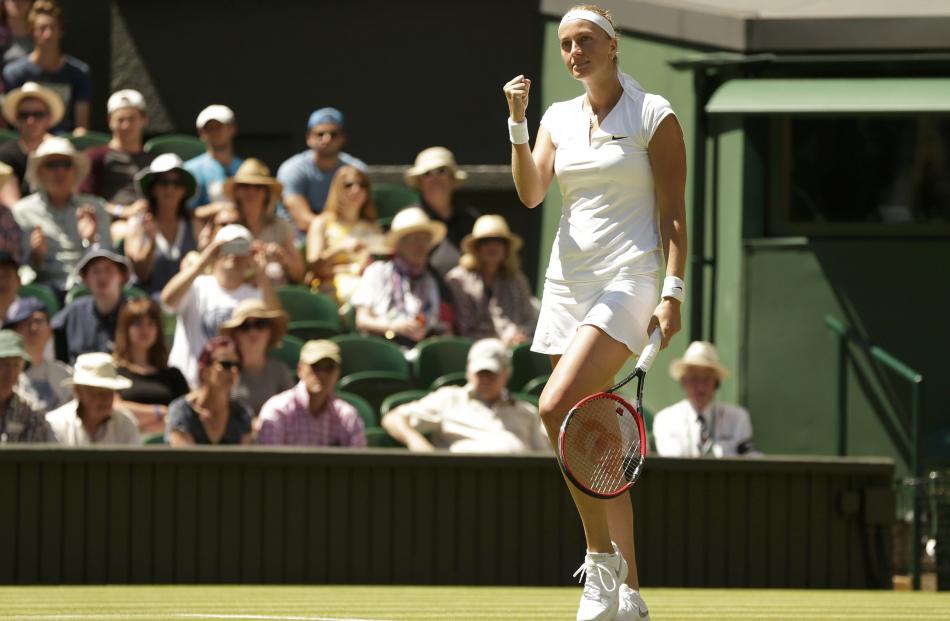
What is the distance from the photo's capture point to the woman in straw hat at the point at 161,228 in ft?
36.4

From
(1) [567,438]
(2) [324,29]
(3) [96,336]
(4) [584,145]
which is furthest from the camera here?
(2) [324,29]

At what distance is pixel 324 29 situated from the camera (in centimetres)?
1482

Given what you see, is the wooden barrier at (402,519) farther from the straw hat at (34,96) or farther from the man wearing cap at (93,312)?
the straw hat at (34,96)

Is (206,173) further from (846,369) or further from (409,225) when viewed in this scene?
(846,369)

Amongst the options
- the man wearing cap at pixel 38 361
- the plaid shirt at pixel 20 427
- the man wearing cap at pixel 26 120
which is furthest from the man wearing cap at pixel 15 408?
the man wearing cap at pixel 26 120

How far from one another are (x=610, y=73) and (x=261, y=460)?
373 centimetres

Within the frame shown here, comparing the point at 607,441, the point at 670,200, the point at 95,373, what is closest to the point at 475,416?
the point at 95,373

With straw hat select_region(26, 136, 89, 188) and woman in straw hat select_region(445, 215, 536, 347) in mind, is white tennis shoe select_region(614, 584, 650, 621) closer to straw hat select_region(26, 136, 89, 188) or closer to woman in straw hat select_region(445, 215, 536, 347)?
woman in straw hat select_region(445, 215, 536, 347)

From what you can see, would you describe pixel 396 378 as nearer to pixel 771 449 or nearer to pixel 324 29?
pixel 771 449

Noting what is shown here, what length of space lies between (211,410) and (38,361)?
1118 mm

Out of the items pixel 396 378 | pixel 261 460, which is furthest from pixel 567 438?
pixel 396 378

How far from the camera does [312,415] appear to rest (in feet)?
30.8

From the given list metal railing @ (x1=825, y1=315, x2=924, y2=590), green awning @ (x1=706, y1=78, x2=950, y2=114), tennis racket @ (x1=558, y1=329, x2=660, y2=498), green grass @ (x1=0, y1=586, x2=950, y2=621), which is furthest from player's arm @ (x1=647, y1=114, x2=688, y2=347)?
green awning @ (x1=706, y1=78, x2=950, y2=114)

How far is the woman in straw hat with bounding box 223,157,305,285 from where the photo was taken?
1134 cm
